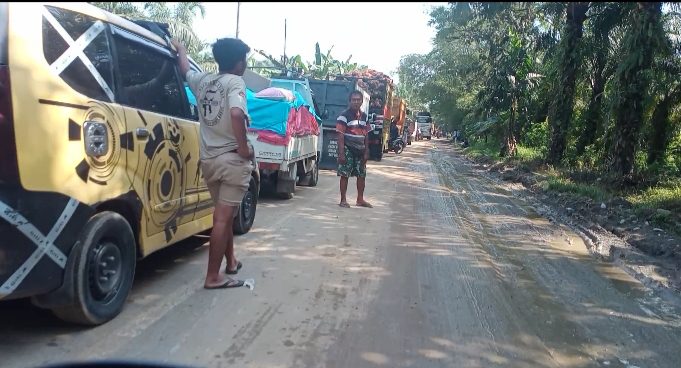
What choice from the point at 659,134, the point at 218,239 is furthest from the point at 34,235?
the point at 659,134

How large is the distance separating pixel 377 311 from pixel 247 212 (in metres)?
2.71

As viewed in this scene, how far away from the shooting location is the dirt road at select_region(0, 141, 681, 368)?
3352 mm

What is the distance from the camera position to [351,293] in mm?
4539

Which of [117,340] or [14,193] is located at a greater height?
[14,193]

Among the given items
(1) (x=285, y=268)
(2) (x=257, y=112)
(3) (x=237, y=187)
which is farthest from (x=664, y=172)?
(3) (x=237, y=187)

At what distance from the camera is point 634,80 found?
32.9ft

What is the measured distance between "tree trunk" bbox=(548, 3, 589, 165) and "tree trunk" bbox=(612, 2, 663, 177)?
11.1 ft

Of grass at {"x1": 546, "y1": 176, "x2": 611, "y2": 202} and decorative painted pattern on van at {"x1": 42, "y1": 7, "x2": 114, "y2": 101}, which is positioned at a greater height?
decorative painted pattern on van at {"x1": 42, "y1": 7, "x2": 114, "y2": 101}

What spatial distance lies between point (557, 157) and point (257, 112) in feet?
32.5

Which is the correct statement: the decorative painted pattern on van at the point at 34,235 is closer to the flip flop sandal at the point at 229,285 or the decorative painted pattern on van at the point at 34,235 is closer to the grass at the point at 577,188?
the flip flop sandal at the point at 229,285

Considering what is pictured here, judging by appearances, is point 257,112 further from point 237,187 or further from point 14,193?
point 14,193

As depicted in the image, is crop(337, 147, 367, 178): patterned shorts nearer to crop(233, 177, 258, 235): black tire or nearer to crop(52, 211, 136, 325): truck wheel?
crop(233, 177, 258, 235): black tire

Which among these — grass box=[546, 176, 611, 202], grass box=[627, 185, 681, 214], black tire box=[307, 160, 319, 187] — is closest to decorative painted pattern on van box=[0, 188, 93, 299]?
black tire box=[307, 160, 319, 187]

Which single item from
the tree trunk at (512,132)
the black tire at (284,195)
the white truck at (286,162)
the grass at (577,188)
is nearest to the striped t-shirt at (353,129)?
the white truck at (286,162)
